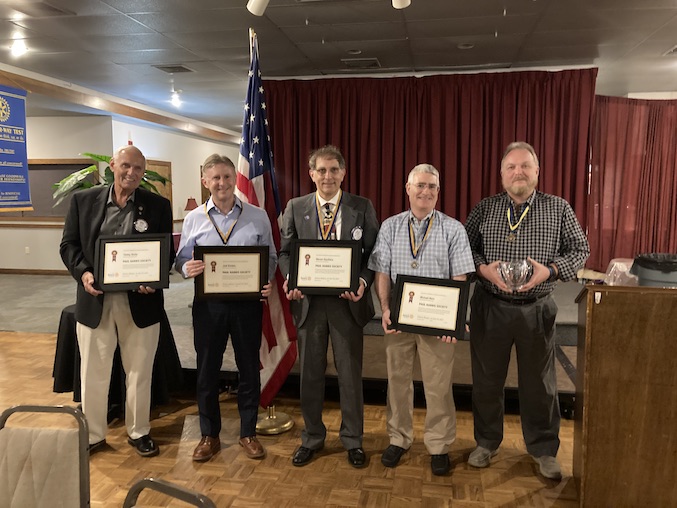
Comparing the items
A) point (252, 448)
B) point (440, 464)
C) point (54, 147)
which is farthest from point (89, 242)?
point (54, 147)

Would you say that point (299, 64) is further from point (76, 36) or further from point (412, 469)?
point (412, 469)

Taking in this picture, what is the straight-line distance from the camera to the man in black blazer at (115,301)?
111 inches

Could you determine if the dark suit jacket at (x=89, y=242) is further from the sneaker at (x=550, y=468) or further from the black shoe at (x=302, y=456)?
the sneaker at (x=550, y=468)

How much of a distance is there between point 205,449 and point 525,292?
1884mm

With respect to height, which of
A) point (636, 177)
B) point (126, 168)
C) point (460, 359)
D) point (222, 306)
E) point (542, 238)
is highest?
point (636, 177)

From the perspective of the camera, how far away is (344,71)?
6320 millimetres

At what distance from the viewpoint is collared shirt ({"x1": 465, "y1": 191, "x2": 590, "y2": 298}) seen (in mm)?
2614

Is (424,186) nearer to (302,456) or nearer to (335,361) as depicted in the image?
(335,361)

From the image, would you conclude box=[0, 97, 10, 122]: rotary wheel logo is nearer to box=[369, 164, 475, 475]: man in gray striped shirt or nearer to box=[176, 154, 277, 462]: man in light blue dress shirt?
box=[176, 154, 277, 462]: man in light blue dress shirt

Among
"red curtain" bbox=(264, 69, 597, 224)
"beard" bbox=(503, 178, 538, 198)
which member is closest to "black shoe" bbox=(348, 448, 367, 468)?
"beard" bbox=(503, 178, 538, 198)

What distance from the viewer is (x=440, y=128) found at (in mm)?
6203

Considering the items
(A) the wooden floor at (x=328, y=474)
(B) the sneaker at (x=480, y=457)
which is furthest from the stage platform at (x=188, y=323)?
(B) the sneaker at (x=480, y=457)

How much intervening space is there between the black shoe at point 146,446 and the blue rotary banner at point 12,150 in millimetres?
4335

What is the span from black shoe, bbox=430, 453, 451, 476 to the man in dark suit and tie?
0.37 m
